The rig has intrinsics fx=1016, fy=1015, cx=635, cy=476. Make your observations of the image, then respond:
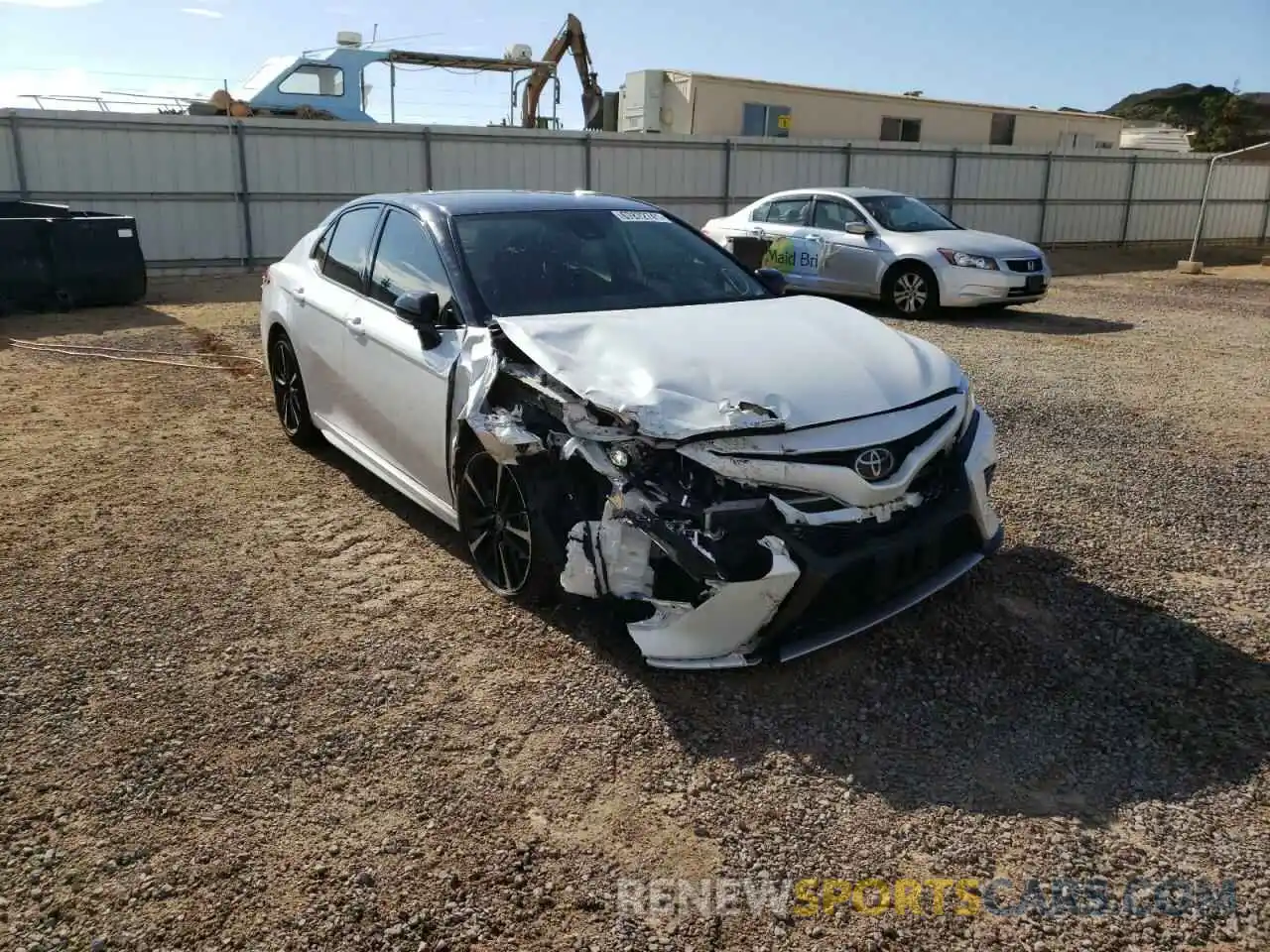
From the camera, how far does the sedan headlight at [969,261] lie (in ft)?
38.3

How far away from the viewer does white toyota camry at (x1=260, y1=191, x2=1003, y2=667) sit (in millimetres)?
3271

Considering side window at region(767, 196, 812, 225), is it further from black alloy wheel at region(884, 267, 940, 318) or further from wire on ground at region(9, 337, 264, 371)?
wire on ground at region(9, 337, 264, 371)

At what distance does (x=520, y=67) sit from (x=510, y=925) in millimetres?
24047

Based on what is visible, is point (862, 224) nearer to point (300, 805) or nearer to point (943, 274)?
point (943, 274)

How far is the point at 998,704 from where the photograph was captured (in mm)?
3416

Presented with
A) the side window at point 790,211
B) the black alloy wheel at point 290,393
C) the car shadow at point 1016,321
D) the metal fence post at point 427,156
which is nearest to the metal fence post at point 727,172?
the metal fence post at point 427,156

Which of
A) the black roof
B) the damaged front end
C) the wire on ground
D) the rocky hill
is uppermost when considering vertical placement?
the rocky hill

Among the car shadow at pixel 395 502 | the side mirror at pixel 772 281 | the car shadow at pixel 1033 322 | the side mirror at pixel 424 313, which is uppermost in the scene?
the side mirror at pixel 772 281

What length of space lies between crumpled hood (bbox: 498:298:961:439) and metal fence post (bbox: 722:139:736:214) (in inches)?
607

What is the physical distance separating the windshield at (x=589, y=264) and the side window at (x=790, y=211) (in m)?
8.37

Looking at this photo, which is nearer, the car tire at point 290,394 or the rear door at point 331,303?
the rear door at point 331,303

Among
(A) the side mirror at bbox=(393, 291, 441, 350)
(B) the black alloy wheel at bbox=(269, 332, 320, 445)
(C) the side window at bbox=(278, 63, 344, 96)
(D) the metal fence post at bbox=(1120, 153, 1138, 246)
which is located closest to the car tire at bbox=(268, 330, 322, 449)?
(B) the black alloy wheel at bbox=(269, 332, 320, 445)

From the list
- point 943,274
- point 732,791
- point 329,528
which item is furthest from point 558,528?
point 943,274

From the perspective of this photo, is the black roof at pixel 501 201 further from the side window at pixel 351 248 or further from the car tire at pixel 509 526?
the car tire at pixel 509 526
